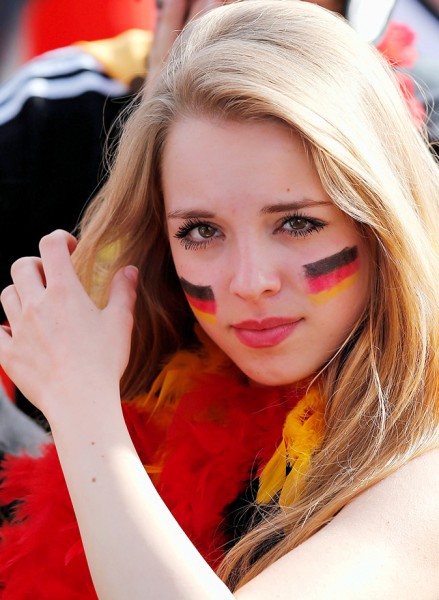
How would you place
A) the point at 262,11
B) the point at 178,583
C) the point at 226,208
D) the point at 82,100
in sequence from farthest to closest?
the point at 82,100
the point at 262,11
the point at 226,208
the point at 178,583

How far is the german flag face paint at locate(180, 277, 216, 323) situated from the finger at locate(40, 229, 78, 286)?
18 cm

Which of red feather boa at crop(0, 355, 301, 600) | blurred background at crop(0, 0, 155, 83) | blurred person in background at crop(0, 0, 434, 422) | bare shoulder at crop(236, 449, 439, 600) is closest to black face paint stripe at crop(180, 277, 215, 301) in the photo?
red feather boa at crop(0, 355, 301, 600)

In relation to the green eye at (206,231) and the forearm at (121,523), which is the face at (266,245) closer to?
the green eye at (206,231)

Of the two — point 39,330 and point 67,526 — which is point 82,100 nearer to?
point 39,330

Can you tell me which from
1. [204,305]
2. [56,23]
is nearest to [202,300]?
[204,305]

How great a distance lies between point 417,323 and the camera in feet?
4.02

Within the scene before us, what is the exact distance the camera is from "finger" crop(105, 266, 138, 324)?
1361mm

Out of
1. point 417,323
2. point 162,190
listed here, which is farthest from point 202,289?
point 417,323

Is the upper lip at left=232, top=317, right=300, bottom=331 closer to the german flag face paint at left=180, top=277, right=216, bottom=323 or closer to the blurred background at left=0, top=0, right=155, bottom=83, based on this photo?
the german flag face paint at left=180, top=277, right=216, bottom=323

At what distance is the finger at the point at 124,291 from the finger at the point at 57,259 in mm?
78

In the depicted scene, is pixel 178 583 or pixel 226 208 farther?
pixel 226 208

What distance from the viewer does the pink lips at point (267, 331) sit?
1.23m

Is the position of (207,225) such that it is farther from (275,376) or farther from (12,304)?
(12,304)

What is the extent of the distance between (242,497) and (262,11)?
750 millimetres
